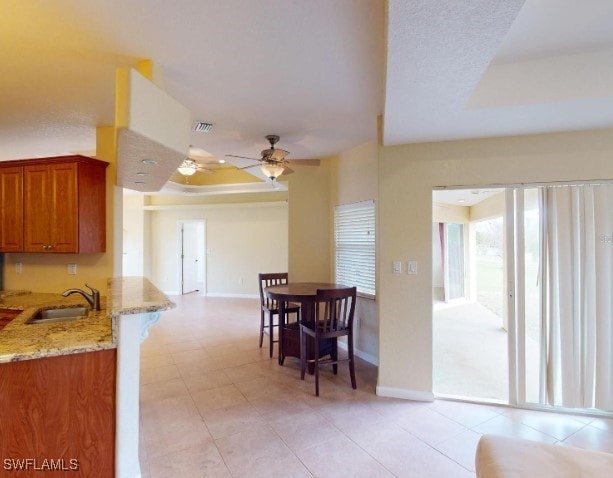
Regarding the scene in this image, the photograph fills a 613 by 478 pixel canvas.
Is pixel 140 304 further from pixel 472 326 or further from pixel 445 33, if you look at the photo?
pixel 472 326

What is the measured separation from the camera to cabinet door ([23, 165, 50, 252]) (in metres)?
2.98

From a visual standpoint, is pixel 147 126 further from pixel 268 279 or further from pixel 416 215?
pixel 268 279

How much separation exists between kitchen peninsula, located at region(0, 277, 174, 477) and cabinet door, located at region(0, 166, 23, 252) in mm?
1779

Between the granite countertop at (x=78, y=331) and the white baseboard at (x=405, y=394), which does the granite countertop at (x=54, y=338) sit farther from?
Answer: the white baseboard at (x=405, y=394)

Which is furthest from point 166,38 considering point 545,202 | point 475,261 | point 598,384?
point 475,261

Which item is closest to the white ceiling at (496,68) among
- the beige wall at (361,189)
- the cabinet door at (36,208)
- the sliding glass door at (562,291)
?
the sliding glass door at (562,291)

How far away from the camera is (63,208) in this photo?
294 cm

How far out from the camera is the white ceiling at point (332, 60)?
1580mm

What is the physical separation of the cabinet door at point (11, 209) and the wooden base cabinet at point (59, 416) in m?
2.17

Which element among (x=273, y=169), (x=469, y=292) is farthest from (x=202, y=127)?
(x=469, y=292)

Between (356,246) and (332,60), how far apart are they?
241 centimetres

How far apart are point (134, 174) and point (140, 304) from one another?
1.50 m

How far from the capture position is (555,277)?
2.70 metres

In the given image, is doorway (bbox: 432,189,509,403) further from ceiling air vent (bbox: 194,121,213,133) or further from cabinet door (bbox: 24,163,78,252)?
cabinet door (bbox: 24,163,78,252)
